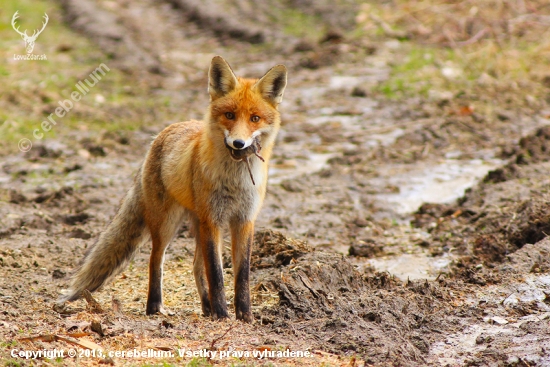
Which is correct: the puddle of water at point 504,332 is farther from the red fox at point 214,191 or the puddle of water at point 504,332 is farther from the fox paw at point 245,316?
the red fox at point 214,191

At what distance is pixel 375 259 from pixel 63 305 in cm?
335

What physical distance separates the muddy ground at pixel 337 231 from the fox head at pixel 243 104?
1.35 meters

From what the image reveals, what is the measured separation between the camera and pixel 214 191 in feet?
18.2

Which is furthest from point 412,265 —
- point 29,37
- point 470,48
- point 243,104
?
point 29,37

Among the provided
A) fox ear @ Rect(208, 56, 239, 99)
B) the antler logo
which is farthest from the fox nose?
the antler logo

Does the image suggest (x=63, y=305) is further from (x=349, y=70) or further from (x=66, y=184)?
(x=349, y=70)

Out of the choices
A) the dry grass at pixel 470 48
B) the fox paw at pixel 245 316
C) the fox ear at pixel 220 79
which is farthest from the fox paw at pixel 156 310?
the dry grass at pixel 470 48

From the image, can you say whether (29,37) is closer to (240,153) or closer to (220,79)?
(220,79)

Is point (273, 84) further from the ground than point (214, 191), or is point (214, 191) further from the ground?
point (273, 84)

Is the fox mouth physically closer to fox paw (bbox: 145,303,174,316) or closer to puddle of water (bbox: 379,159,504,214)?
fox paw (bbox: 145,303,174,316)

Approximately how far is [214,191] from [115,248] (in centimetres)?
123

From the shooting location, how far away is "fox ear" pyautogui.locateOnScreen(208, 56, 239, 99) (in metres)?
5.54

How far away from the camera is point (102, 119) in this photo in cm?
1182

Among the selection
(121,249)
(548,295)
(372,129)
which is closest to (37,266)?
(121,249)
